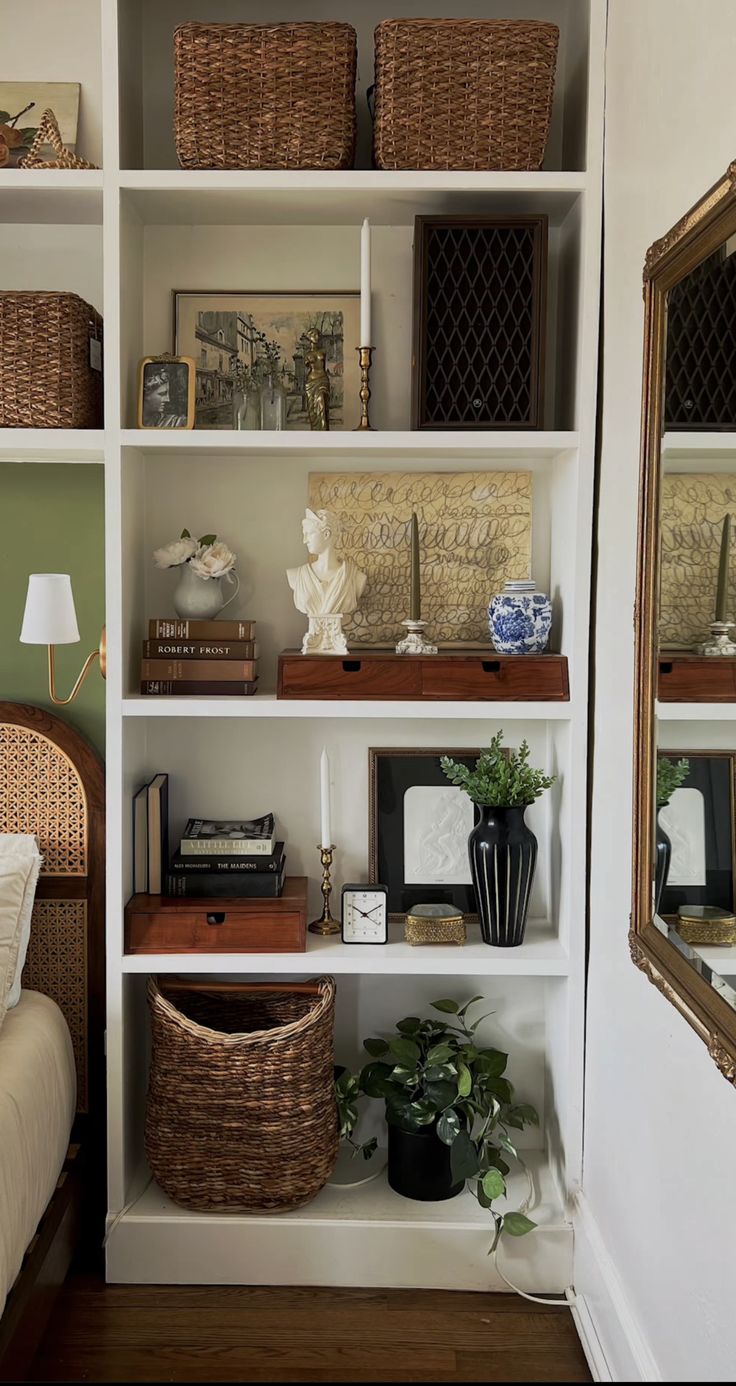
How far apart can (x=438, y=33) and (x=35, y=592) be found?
1.31m

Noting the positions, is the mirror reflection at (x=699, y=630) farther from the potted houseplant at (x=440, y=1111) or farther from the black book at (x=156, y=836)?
the black book at (x=156, y=836)

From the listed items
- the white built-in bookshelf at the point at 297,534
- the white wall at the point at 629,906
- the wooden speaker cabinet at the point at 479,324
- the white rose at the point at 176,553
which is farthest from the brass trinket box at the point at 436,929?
the wooden speaker cabinet at the point at 479,324

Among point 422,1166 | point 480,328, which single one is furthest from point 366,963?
point 480,328

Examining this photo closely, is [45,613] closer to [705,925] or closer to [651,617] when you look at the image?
[651,617]

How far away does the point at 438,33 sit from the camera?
2166 millimetres

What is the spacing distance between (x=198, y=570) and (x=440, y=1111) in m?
1.21

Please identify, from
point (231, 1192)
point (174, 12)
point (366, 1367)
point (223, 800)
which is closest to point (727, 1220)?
point (366, 1367)

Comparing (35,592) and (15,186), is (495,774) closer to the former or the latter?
(35,592)

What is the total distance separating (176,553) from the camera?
2.37 meters

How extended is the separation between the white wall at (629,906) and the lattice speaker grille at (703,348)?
→ 14cm

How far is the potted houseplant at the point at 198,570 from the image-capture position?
2371 millimetres

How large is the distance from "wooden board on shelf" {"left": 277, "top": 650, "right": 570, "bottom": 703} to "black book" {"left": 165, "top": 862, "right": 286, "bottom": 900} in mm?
401

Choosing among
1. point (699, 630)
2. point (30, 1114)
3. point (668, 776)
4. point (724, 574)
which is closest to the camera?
point (724, 574)

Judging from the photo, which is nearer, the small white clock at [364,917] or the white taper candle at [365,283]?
the white taper candle at [365,283]
